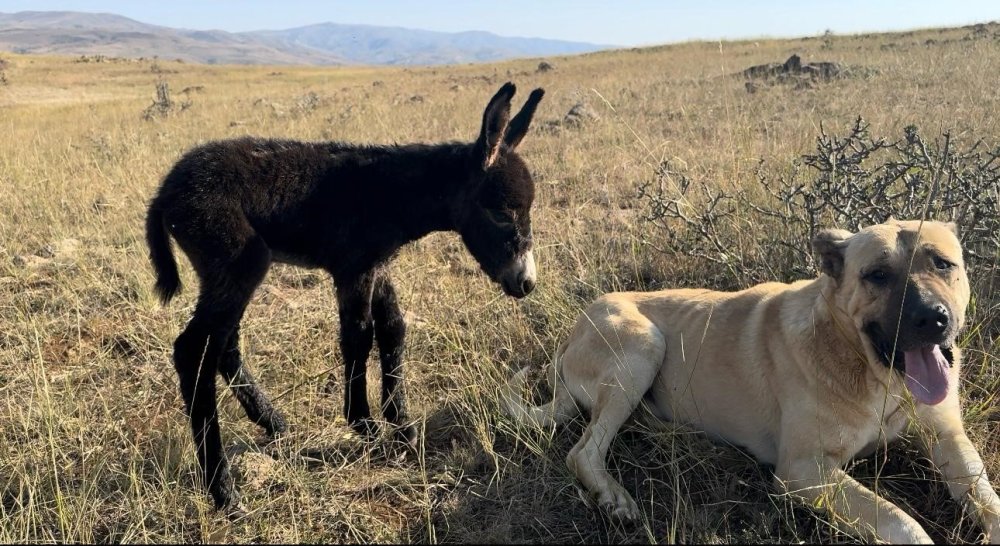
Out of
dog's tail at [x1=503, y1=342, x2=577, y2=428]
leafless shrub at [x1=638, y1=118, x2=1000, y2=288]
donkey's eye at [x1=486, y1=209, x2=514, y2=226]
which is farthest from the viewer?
leafless shrub at [x1=638, y1=118, x2=1000, y2=288]

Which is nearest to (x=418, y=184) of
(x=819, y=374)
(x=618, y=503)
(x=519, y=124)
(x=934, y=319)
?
(x=519, y=124)

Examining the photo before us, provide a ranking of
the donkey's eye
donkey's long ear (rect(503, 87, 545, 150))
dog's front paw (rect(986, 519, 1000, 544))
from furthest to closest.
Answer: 1. donkey's long ear (rect(503, 87, 545, 150))
2. the donkey's eye
3. dog's front paw (rect(986, 519, 1000, 544))

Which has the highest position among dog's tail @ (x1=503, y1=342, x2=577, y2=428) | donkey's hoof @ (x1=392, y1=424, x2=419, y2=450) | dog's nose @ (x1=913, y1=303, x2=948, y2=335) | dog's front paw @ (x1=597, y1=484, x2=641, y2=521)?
dog's nose @ (x1=913, y1=303, x2=948, y2=335)

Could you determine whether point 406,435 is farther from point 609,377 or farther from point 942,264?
point 942,264

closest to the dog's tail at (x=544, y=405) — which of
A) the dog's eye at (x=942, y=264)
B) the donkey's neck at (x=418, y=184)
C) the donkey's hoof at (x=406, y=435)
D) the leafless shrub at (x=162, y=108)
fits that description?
the donkey's hoof at (x=406, y=435)

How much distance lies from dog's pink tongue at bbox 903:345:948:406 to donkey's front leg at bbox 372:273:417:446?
2448mm

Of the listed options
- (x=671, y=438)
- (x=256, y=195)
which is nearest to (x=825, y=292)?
(x=671, y=438)

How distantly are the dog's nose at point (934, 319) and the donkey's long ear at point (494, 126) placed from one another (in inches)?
82.6

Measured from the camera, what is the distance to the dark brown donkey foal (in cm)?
276

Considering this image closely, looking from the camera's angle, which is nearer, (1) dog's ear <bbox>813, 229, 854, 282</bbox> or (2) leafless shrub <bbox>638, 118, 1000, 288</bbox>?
(1) dog's ear <bbox>813, 229, 854, 282</bbox>

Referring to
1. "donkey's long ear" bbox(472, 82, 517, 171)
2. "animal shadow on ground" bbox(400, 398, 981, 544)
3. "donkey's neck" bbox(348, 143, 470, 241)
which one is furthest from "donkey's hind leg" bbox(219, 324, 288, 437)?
"donkey's long ear" bbox(472, 82, 517, 171)

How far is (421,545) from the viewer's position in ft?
8.15

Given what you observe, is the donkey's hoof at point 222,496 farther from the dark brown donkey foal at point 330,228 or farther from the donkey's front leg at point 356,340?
the donkey's front leg at point 356,340

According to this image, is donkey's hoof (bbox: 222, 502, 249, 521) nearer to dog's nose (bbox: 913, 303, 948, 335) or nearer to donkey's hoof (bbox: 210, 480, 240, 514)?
donkey's hoof (bbox: 210, 480, 240, 514)
